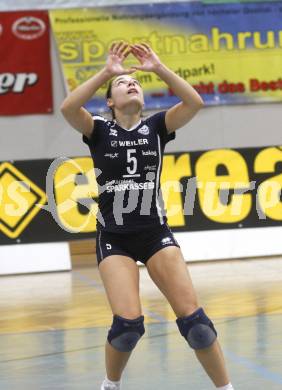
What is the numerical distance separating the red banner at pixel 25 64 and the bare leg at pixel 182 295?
10.9 metres

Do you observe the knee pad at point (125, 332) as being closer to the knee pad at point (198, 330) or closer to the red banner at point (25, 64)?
the knee pad at point (198, 330)

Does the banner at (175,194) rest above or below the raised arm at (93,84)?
below

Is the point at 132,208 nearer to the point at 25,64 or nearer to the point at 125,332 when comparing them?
the point at 125,332

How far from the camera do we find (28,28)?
1691cm

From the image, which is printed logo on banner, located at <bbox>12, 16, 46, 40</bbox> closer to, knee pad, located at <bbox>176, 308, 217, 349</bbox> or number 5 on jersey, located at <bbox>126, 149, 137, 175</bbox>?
number 5 on jersey, located at <bbox>126, 149, 137, 175</bbox>

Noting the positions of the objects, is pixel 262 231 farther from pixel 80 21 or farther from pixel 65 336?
pixel 65 336

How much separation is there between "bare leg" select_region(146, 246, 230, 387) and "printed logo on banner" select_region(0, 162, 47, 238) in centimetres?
891

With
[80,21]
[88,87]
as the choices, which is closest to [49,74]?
[80,21]

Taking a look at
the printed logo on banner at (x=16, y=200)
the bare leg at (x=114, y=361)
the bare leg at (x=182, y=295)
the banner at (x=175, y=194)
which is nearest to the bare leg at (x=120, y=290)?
the bare leg at (x=114, y=361)

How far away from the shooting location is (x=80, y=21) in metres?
16.8

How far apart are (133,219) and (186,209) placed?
8.82m

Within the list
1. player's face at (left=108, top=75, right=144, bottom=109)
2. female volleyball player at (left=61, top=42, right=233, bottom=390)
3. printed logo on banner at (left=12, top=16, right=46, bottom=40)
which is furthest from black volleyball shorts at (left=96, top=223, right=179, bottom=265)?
printed logo on banner at (left=12, top=16, right=46, bottom=40)

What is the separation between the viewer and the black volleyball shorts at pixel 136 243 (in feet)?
21.5

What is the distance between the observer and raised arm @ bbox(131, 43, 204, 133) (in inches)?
256
